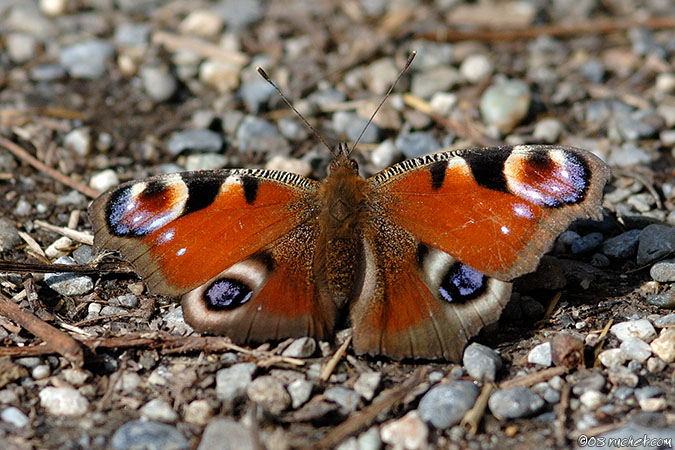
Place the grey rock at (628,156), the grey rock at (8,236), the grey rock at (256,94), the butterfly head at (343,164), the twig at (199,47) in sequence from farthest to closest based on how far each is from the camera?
1. the twig at (199,47)
2. the grey rock at (256,94)
3. the grey rock at (628,156)
4. the grey rock at (8,236)
5. the butterfly head at (343,164)

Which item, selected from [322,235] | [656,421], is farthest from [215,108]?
[656,421]

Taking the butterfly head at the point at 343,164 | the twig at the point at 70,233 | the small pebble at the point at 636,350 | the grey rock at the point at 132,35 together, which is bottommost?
the small pebble at the point at 636,350

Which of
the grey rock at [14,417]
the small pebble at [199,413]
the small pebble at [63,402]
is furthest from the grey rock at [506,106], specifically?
the grey rock at [14,417]

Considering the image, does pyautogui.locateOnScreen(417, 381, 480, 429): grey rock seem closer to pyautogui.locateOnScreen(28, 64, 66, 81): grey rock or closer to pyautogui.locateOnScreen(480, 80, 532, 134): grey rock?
pyautogui.locateOnScreen(480, 80, 532, 134): grey rock

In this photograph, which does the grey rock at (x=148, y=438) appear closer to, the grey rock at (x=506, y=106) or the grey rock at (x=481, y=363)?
the grey rock at (x=481, y=363)

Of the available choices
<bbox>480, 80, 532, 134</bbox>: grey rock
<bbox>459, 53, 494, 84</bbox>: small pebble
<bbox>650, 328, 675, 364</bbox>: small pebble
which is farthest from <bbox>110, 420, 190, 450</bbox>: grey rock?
<bbox>459, 53, 494, 84</bbox>: small pebble
